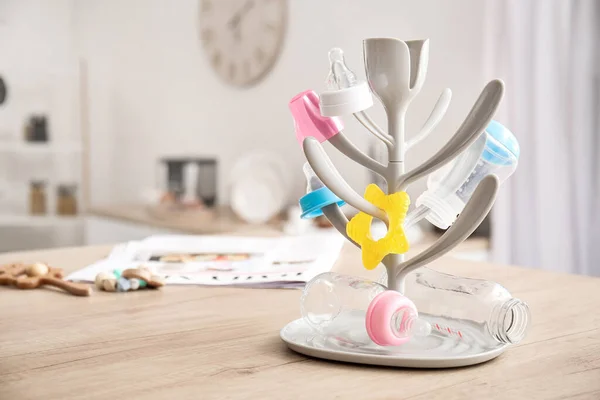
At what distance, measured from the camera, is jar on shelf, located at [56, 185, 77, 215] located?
162 inches

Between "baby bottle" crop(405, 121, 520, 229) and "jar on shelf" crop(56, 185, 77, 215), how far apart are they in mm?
3638

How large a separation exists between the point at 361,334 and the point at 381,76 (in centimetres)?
25

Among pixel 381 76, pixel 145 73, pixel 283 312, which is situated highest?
pixel 145 73

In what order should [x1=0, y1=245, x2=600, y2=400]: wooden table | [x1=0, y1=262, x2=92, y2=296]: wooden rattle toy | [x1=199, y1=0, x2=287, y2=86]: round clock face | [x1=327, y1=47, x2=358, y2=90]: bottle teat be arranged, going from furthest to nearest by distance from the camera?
1. [x1=199, y1=0, x2=287, y2=86]: round clock face
2. [x1=0, y1=262, x2=92, y2=296]: wooden rattle toy
3. [x1=327, y1=47, x2=358, y2=90]: bottle teat
4. [x1=0, y1=245, x2=600, y2=400]: wooden table

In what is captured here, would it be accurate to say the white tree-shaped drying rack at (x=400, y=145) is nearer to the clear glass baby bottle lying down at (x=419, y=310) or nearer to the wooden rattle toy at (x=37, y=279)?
the clear glass baby bottle lying down at (x=419, y=310)

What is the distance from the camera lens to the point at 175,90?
13.7 ft

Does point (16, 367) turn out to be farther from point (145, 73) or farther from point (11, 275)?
point (145, 73)

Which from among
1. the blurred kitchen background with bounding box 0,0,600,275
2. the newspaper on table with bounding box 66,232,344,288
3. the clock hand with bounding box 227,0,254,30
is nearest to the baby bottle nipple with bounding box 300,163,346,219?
the newspaper on table with bounding box 66,232,344,288

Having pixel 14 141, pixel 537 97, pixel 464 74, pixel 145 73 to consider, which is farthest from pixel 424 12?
pixel 14 141

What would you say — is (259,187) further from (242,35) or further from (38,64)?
(38,64)

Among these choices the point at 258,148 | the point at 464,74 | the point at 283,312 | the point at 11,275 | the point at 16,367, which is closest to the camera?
the point at 16,367

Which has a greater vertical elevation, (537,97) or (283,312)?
(537,97)

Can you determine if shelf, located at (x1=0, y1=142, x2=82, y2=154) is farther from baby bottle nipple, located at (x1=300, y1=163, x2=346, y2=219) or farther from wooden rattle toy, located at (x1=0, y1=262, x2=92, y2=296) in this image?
baby bottle nipple, located at (x1=300, y1=163, x2=346, y2=219)

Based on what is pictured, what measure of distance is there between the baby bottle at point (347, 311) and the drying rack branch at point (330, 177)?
7cm
